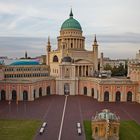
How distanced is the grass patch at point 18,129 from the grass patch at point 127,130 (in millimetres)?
7334

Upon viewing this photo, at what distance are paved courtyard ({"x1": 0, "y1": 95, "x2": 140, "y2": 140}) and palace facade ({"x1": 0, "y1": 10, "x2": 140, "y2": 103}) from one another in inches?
145

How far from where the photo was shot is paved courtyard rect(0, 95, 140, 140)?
115 ft

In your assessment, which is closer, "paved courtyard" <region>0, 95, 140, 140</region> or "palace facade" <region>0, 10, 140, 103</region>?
"paved courtyard" <region>0, 95, 140, 140</region>

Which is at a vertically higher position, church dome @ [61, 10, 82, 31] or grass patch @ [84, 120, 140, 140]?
church dome @ [61, 10, 82, 31]

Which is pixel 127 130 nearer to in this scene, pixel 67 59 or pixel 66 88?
pixel 66 88

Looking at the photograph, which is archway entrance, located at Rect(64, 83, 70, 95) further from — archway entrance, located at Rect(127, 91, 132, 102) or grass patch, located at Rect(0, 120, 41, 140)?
grass patch, located at Rect(0, 120, 41, 140)

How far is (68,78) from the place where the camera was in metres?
70.1

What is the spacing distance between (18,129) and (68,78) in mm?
35343

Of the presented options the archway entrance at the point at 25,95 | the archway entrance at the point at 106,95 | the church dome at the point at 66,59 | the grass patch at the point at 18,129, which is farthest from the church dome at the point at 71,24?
the grass patch at the point at 18,129

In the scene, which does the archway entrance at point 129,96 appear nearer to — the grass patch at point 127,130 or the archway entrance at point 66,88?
the archway entrance at point 66,88

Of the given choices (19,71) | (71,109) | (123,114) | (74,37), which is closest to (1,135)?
(71,109)

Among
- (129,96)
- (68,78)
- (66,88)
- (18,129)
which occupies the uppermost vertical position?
(68,78)

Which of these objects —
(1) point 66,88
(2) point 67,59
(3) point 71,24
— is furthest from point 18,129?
(3) point 71,24

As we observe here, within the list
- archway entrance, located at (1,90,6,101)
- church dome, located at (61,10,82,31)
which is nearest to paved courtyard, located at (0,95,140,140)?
archway entrance, located at (1,90,6,101)
